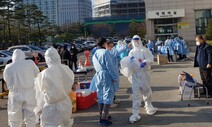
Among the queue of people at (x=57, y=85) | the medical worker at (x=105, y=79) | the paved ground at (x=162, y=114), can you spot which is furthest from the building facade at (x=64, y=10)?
the medical worker at (x=105, y=79)

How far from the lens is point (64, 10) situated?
316 ft

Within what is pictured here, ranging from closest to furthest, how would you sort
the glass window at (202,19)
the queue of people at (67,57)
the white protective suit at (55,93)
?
the white protective suit at (55,93)
the queue of people at (67,57)
the glass window at (202,19)

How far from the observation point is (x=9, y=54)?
27359 mm

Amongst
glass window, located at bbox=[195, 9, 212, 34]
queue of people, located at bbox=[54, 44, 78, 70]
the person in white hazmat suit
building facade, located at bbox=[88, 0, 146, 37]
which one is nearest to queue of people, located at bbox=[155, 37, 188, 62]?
queue of people, located at bbox=[54, 44, 78, 70]

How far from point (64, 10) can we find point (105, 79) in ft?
298

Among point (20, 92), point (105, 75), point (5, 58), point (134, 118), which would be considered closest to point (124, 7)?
point (5, 58)

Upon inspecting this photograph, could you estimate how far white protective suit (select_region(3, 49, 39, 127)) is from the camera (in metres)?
6.74

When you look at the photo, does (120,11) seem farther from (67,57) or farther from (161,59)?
(67,57)

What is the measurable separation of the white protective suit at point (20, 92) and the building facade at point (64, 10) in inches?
3059

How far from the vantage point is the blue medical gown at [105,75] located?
7.43 m

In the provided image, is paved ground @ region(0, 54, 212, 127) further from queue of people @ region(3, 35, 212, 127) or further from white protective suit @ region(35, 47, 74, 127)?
white protective suit @ region(35, 47, 74, 127)

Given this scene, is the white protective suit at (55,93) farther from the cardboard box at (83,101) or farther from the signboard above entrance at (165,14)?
the signboard above entrance at (165,14)

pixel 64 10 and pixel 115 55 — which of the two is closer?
pixel 115 55

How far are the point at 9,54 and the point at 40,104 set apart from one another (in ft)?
70.5
